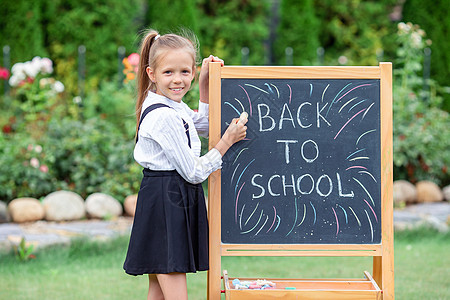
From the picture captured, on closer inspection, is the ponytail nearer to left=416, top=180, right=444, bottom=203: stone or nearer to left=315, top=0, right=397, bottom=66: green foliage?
left=416, top=180, right=444, bottom=203: stone

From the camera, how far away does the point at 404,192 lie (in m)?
6.51

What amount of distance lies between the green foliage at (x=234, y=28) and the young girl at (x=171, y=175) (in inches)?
298

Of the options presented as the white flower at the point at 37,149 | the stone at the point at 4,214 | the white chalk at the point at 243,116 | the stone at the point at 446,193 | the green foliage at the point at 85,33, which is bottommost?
the stone at the point at 4,214

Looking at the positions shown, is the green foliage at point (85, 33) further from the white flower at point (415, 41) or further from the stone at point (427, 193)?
the stone at point (427, 193)

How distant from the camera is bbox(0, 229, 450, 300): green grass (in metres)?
4.06

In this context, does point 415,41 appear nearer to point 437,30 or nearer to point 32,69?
point 437,30

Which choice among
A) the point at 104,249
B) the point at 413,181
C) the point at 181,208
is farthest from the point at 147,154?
the point at 413,181

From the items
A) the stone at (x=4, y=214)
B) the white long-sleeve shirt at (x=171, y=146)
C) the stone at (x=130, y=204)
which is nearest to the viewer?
the white long-sleeve shirt at (x=171, y=146)

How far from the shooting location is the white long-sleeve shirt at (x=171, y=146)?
8.50 ft

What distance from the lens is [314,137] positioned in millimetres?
2807

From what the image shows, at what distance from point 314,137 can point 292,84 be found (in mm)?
251

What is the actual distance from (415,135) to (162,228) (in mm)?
4780

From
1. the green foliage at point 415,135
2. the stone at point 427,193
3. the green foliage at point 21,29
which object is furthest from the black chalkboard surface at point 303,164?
the green foliage at point 21,29

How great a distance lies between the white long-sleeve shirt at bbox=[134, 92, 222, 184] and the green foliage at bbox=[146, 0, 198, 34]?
6.78m
